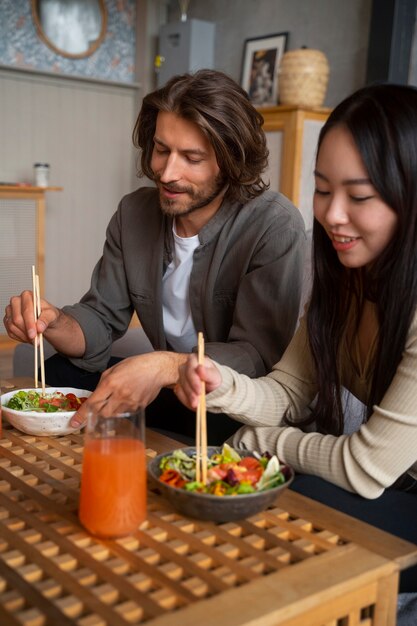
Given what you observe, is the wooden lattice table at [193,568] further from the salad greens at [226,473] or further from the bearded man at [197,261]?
the bearded man at [197,261]

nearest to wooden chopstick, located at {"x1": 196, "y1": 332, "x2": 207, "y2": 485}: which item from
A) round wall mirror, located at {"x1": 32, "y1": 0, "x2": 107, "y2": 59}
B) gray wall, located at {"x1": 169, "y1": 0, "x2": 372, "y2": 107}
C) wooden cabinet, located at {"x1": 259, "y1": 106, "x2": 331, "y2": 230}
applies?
wooden cabinet, located at {"x1": 259, "y1": 106, "x2": 331, "y2": 230}

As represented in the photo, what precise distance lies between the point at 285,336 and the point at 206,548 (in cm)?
100

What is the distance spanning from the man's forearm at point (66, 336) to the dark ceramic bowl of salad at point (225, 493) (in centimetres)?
86

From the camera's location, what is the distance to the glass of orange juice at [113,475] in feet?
3.41

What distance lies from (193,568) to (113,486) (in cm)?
15

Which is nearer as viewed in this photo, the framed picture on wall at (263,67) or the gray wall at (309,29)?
the gray wall at (309,29)

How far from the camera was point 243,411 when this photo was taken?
1.44m

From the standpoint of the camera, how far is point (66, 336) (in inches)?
79.3

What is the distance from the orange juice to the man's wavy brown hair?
3.71 ft

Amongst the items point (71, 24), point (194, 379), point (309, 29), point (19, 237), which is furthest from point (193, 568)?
point (71, 24)

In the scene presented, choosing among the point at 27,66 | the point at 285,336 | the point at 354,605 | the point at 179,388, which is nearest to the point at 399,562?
the point at 354,605

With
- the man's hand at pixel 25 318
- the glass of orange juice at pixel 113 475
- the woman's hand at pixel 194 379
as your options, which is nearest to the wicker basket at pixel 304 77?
the man's hand at pixel 25 318

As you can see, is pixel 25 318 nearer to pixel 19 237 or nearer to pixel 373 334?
pixel 373 334

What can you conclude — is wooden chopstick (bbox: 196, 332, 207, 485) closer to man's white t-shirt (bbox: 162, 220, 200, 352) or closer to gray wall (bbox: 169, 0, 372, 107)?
man's white t-shirt (bbox: 162, 220, 200, 352)
